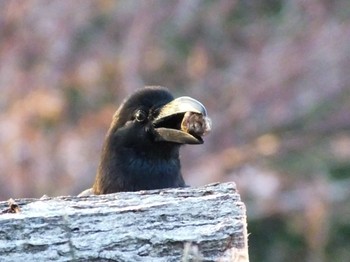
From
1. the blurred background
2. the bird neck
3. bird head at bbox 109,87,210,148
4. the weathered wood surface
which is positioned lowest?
the weathered wood surface

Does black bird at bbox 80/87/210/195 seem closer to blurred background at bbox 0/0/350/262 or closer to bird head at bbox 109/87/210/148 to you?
bird head at bbox 109/87/210/148

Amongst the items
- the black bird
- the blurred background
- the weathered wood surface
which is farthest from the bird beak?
the blurred background

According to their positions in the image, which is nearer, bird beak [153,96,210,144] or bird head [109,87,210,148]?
bird beak [153,96,210,144]

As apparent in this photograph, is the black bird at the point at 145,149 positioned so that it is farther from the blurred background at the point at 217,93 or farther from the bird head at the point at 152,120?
the blurred background at the point at 217,93

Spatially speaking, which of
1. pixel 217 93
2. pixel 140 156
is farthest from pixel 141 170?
pixel 217 93

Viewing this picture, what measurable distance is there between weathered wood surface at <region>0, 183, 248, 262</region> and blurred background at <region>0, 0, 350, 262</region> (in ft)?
13.6

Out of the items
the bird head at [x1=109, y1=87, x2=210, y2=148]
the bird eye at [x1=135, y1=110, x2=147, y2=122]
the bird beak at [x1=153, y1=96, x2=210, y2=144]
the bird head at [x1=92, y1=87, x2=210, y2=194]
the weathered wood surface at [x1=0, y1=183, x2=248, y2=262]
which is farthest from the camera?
the bird eye at [x1=135, y1=110, x2=147, y2=122]

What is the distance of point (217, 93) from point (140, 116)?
2969 millimetres

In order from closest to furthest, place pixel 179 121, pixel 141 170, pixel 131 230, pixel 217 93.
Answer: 1. pixel 131 230
2. pixel 179 121
3. pixel 141 170
4. pixel 217 93

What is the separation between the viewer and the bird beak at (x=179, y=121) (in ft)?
13.0

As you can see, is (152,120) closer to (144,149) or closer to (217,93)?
(144,149)

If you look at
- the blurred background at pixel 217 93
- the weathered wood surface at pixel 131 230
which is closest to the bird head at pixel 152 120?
the weathered wood surface at pixel 131 230

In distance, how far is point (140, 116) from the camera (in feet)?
15.0

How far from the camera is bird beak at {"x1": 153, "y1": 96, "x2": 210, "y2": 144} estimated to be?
13.0ft
